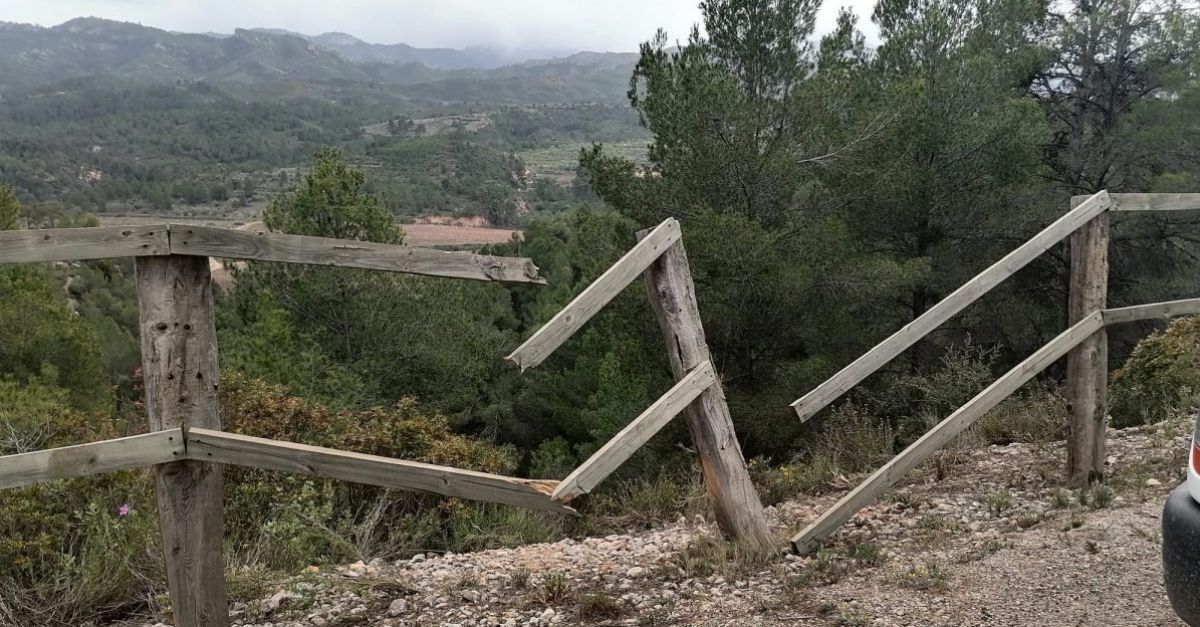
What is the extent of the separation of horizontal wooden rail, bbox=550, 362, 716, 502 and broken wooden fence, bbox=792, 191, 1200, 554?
1.65ft

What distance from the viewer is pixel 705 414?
357 cm

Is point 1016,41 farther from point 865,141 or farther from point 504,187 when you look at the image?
point 504,187

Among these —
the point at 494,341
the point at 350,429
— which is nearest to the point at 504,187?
the point at 494,341

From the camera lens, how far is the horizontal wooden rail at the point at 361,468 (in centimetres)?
239

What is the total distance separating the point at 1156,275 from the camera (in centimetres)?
1402

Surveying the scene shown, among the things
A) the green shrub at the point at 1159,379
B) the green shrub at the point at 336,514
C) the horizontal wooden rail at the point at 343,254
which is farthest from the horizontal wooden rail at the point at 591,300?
the green shrub at the point at 1159,379

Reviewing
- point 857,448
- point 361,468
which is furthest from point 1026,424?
point 361,468

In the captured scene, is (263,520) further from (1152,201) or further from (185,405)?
(1152,201)

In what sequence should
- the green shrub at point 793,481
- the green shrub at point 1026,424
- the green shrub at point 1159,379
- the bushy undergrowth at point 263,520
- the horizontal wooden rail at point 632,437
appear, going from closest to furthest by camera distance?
the horizontal wooden rail at point 632,437 → the bushy undergrowth at point 263,520 → the green shrub at point 793,481 → the green shrub at point 1026,424 → the green shrub at point 1159,379

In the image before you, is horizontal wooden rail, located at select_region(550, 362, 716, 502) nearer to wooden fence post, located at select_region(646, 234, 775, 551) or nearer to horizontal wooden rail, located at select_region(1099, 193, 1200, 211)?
wooden fence post, located at select_region(646, 234, 775, 551)

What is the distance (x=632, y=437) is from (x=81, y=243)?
6.41ft

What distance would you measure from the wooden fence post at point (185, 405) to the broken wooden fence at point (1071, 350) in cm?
236

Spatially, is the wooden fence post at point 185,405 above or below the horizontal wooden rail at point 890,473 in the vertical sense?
above

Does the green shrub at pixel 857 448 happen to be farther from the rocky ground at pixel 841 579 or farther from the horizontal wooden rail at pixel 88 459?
the horizontal wooden rail at pixel 88 459
